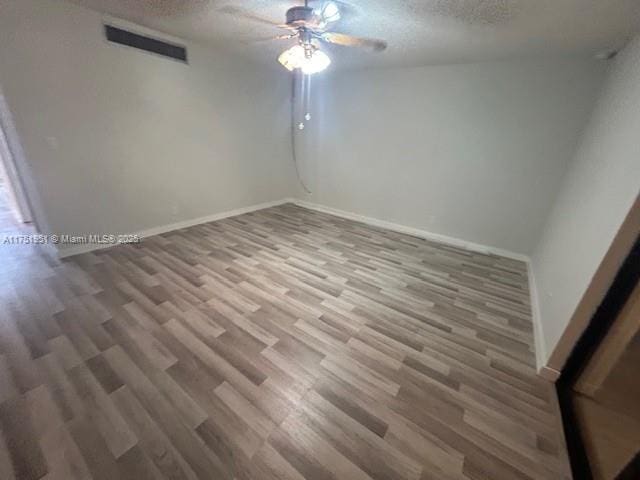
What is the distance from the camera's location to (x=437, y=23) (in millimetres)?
2006

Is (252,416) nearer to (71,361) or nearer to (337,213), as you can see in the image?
(71,361)

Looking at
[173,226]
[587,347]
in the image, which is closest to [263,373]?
[587,347]

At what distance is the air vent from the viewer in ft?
8.34

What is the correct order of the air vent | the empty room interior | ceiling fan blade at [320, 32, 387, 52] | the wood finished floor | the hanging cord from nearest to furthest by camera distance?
the wood finished floor < the empty room interior < ceiling fan blade at [320, 32, 387, 52] < the air vent < the hanging cord

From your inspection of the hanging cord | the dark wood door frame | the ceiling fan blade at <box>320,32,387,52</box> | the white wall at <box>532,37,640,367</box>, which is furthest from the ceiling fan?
the hanging cord

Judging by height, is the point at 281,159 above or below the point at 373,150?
below

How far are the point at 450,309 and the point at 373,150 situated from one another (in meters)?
2.67

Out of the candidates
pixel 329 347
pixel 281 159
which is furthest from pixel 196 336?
pixel 281 159

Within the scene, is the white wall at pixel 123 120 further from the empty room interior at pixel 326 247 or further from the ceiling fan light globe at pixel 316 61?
the ceiling fan light globe at pixel 316 61

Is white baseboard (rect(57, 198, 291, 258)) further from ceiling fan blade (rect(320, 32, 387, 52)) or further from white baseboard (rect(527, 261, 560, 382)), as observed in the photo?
white baseboard (rect(527, 261, 560, 382))

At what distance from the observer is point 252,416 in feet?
4.40

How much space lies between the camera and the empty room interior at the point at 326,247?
1280mm

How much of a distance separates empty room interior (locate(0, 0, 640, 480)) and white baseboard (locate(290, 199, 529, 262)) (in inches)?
1.4

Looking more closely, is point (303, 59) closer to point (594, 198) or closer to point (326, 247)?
point (326, 247)
